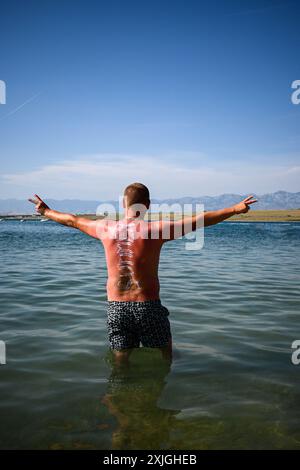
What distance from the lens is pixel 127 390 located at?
192 inches

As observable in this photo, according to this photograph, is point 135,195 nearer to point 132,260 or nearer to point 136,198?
point 136,198

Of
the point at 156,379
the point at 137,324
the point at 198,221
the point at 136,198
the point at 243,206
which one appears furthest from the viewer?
the point at 156,379

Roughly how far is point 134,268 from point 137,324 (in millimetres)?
740

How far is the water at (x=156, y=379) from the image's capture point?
392 cm

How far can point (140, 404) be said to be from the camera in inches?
179

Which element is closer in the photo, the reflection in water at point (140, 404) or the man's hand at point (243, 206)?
the reflection in water at point (140, 404)

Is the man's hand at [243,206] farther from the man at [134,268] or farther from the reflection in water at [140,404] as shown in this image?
the reflection in water at [140,404]

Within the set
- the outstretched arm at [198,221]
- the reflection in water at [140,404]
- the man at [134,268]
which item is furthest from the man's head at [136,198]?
the reflection in water at [140,404]

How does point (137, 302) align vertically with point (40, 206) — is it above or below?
below

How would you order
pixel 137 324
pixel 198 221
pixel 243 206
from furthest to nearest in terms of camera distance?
pixel 137 324
pixel 243 206
pixel 198 221

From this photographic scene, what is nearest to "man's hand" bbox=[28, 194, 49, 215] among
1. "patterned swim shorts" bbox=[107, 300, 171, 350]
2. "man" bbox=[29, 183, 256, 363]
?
"man" bbox=[29, 183, 256, 363]

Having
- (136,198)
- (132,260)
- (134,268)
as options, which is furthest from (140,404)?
(136,198)

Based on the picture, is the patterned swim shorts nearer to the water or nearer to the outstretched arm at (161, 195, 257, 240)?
the water
